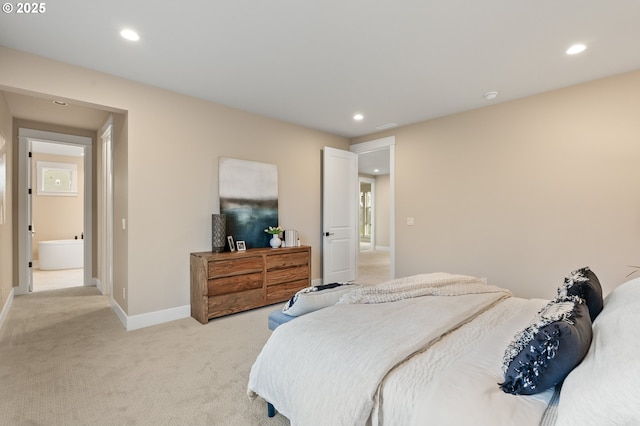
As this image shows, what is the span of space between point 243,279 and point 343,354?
2492 mm

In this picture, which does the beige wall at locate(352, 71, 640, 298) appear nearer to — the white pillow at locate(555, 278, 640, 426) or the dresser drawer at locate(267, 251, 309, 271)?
the dresser drawer at locate(267, 251, 309, 271)

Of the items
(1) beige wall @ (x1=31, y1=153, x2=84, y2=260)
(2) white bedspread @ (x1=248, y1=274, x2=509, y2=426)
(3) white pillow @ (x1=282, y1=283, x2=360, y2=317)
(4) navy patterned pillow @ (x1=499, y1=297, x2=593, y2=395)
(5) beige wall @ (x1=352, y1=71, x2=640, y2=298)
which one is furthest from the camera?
(1) beige wall @ (x1=31, y1=153, x2=84, y2=260)

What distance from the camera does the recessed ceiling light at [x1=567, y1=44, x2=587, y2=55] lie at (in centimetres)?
249

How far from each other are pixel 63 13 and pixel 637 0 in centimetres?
388

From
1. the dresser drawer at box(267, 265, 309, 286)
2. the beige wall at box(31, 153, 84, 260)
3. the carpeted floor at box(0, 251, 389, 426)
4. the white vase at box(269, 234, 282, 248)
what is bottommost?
the carpeted floor at box(0, 251, 389, 426)

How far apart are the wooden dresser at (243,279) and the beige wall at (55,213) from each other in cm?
554

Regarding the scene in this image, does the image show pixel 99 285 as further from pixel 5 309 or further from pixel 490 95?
pixel 490 95

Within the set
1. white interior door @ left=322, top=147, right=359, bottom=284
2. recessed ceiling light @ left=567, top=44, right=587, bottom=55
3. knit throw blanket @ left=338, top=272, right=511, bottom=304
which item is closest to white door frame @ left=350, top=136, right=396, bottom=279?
white interior door @ left=322, top=147, right=359, bottom=284

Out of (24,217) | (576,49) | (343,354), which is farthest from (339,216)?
(24,217)

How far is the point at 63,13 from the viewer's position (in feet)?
6.93

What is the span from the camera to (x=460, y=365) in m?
1.23

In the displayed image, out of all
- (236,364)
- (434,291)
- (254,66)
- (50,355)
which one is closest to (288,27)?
(254,66)

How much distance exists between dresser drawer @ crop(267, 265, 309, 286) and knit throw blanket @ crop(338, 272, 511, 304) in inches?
78.1

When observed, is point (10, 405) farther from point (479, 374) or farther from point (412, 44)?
point (412, 44)
